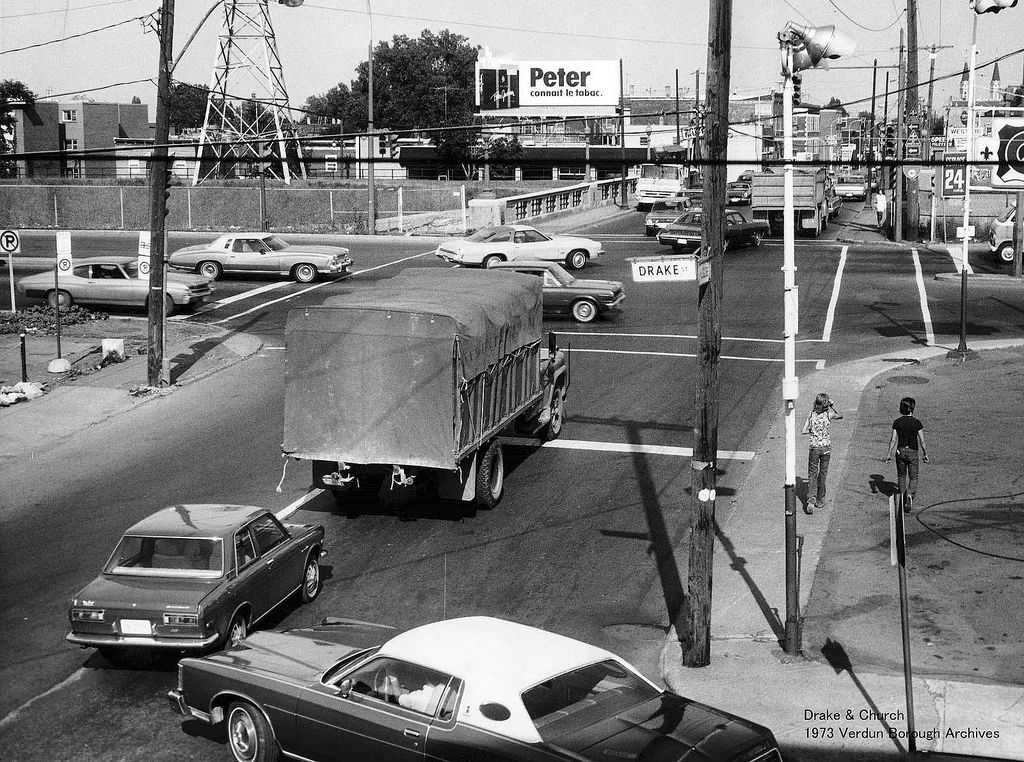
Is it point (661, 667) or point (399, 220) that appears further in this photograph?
point (399, 220)

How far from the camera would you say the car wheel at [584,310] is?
29406 millimetres

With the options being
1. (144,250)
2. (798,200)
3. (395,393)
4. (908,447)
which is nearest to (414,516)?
(395,393)

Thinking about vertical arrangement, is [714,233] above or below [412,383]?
above

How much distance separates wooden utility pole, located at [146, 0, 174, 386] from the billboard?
68.5 metres

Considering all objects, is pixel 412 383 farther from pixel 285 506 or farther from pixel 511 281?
pixel 511 281

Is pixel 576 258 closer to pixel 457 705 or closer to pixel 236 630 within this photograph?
pixel 236 630

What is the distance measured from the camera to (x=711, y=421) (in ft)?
36.8

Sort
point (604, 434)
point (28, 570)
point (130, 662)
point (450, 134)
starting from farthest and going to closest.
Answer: point (450, 134) → point (604, 434) → point (28, 570) → point (130, 662)

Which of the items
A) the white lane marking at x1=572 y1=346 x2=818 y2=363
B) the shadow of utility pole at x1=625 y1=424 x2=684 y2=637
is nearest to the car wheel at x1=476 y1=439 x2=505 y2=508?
the shadow of utility pole at x1=625 y1=424 x2=684 y2=637

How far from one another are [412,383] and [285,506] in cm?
308

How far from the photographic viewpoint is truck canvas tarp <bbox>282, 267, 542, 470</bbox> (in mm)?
13969

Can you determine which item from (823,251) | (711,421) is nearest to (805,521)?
(711,421)

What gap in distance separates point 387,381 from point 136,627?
4827 mm

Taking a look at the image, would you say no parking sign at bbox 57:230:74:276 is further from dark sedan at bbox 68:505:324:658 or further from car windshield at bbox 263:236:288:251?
dark sedan at bbox 68:505:324:658
